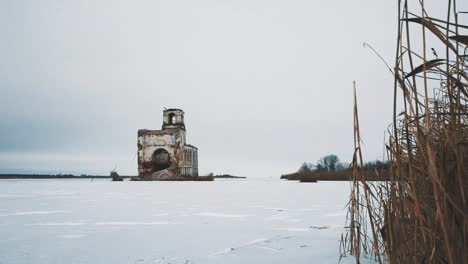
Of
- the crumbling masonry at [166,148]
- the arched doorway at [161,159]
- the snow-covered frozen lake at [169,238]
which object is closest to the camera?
the snow-covered frozen lake at [169,238]

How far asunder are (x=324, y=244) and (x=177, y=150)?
18423mm

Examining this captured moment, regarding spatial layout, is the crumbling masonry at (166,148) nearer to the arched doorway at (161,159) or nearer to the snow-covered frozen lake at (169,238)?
the arched doorway at (161,159)

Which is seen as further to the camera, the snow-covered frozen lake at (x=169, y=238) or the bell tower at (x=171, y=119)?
the bell tower at (x=171, y=119)

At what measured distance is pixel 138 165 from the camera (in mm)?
20719

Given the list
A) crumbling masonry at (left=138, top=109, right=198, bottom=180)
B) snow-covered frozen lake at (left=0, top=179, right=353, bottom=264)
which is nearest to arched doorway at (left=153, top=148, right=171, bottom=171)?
crumbling masonry at (left=138, top=109, right=198, bottom=180)

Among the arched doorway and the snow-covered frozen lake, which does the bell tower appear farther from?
the snow-covered frozen lake

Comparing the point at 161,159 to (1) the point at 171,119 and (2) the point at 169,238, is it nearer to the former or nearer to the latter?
(1) the point at 171,119

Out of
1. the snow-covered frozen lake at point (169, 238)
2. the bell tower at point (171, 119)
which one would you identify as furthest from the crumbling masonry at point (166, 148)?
the snow-covered frozen lake at point (169, 238)

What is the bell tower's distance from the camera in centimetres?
2081

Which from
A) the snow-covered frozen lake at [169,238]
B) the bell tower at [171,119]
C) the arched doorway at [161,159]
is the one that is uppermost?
the bell tower at [171,119]

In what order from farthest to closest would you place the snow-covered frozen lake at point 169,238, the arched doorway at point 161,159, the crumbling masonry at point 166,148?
1. the arched doorway at point 161,159
2. the crumbling masonry at point 166,148
3. the snow-covered frozen lake at point 169,238

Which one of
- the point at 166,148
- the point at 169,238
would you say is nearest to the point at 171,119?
the point at 166,148

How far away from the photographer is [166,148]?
20422 mm

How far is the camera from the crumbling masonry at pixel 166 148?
20156 mm
